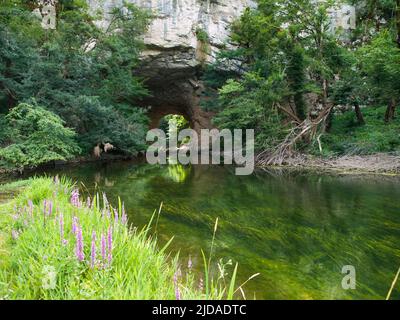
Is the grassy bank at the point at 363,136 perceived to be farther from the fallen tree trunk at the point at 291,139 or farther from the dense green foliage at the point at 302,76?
the fallen tree trunk at the point at 291,139

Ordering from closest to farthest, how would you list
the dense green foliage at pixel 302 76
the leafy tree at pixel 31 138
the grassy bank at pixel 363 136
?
the leafy tree at pixel 31 138
the grassy bank at pixel 363 136
the dense green foliage at pixel 302 76

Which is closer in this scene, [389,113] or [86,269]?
[86,269]

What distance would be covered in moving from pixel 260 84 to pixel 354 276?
1196 centimetres

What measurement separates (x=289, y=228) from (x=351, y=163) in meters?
8.26

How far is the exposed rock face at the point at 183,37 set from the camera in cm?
2053

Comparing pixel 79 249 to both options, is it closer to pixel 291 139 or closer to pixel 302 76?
pixel 291 139

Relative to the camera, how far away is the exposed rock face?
Answer: 2053 cm

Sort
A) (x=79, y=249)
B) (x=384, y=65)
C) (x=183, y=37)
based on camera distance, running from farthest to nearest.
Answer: (x=183, y=37)
(x=384, y=65)
(x=79, y=249)

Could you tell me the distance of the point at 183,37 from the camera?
2095cm

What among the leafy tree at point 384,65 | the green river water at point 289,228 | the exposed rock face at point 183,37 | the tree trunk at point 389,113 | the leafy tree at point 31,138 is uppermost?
the exposed rock face at point 183,37

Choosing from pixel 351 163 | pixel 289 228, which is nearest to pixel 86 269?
pixel 289 228

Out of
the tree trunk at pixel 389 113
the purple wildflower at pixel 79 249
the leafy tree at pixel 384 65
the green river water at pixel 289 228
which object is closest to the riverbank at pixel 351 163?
the green river water at pixel 289 228

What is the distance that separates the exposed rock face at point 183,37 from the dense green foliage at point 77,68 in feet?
8.04
